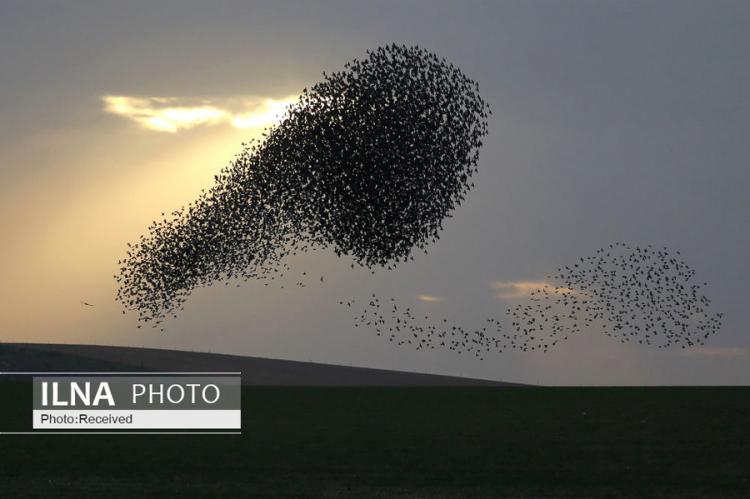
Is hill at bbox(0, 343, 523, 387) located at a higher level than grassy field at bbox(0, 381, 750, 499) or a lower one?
higher

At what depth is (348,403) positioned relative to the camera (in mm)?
43844

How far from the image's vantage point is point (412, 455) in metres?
26.3

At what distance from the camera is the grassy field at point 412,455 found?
70.1ft

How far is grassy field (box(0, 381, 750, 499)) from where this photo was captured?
70.1ft

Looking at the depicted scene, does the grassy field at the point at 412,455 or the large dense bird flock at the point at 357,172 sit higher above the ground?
the large dense bird flock at the point at 357,172

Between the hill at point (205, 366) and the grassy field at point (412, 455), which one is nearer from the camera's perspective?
the grassy field at point (412, 455)

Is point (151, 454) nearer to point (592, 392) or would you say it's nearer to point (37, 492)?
point (37, 492)

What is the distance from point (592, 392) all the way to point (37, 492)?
36209mm

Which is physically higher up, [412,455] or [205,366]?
[205,366]

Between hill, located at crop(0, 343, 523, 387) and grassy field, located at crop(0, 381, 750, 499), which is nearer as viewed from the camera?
grassy field, located at crop(0, 381, 750, 499)

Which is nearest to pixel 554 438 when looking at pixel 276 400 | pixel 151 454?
pixel 151 454

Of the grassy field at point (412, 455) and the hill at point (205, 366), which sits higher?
the hill at point (205, 366)

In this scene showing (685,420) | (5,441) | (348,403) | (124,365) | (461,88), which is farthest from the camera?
(124,365)

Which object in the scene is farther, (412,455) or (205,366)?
(205,366)
